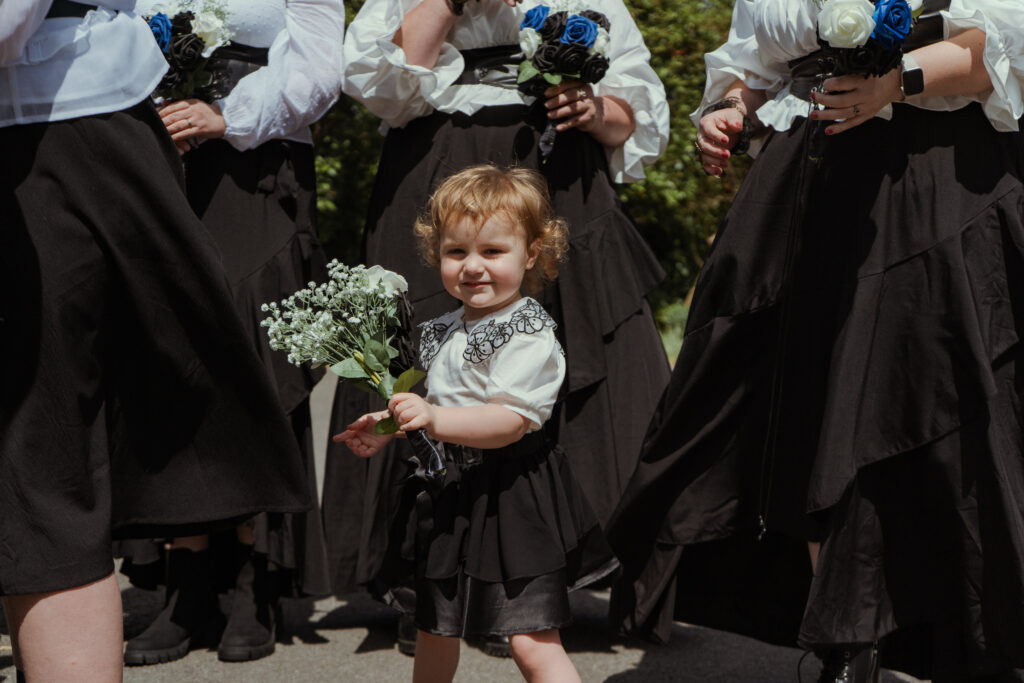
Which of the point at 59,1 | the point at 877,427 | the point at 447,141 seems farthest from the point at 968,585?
the point at 59,1

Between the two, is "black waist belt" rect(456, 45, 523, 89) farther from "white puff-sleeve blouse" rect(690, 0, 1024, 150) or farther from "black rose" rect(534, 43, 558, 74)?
"white puff-sleeve blouse" rect(690, 0, 1024, 150)

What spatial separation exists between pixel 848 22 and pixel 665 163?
7.43 m

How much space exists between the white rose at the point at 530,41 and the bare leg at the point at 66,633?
1946 mm

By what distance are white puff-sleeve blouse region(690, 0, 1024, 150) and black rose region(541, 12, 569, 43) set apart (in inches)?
17.2

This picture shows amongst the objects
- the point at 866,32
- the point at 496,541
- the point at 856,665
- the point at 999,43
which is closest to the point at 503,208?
the point at 496,541

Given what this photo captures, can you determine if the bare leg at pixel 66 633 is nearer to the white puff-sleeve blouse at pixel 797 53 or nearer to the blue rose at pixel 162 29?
the blue rose at pixel 162 29

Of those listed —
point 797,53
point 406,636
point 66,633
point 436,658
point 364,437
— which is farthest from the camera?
point 406,636

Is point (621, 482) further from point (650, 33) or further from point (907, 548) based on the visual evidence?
point (650, 33)

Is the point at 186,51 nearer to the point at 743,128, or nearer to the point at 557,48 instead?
the point at 557,48

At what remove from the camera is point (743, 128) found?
338 cm

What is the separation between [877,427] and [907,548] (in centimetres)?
31

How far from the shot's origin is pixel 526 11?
3.73m

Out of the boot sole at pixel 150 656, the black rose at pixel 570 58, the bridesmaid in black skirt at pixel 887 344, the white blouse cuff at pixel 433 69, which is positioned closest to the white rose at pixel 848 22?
the bridesmaid in black skirt at pixel 887 344

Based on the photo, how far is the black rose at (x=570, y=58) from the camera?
357 cm
